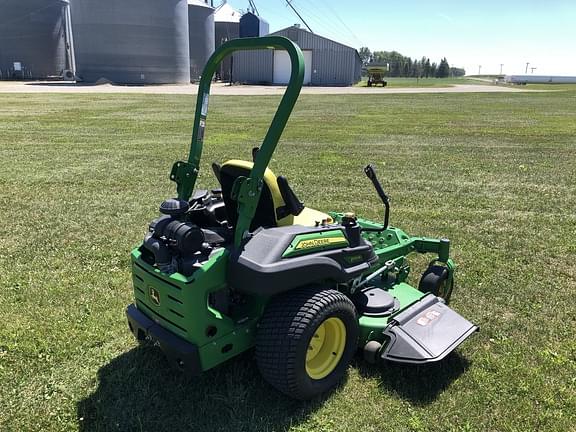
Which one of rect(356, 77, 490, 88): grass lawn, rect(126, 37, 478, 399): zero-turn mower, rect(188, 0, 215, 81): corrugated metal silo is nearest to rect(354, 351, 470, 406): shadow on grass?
rect(126, 37, 478, 399): zero-turn mower

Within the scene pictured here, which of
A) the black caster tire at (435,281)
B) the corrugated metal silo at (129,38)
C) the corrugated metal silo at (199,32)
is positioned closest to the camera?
the black caster tire at (435,281)

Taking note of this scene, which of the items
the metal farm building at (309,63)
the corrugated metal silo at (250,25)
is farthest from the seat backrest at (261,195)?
the corrugated metal silo at (250,25)

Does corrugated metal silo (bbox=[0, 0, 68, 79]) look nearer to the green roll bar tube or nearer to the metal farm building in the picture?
the metal farm building

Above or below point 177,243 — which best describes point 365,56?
above

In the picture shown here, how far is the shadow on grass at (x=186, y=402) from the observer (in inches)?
111

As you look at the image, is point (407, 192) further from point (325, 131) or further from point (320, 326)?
point (325, 131)

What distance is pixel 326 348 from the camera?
10.4 feet

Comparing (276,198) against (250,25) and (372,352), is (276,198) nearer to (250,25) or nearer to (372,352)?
(372,352)

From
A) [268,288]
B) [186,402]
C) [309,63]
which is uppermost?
[309,63]

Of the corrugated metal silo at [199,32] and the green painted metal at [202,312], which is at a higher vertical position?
the corrugated metal silo at [199,32]

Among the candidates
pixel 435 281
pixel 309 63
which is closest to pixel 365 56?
pixel 309 63

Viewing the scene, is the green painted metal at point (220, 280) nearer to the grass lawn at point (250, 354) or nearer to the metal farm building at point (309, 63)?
the grass lawn at point (250, 354)

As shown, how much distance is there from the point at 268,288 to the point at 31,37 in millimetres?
56786

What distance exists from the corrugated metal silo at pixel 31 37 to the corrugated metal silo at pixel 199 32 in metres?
13.2
